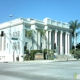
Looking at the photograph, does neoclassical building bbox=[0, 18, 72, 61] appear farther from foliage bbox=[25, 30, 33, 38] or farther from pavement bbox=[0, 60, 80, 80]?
pavement bbox=[0, 60, 80, 80]

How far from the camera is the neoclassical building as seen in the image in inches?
2242

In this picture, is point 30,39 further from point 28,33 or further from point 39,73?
point 39,73

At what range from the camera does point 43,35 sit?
58.8 meters

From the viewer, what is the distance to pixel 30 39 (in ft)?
190

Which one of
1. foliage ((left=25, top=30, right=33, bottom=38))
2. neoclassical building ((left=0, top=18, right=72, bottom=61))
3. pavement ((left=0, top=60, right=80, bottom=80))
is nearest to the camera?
pavement ((left=0, top=60, right=80, bottom=80))

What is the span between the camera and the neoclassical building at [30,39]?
187 ft

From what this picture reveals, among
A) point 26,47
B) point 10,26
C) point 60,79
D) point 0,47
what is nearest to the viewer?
point 60,79

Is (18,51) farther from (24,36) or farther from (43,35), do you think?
(43,35)

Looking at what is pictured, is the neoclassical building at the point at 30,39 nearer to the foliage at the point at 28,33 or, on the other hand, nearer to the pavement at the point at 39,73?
the foliage at the point at 28,33

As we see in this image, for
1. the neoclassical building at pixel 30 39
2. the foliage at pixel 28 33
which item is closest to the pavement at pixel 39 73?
the neoclassical building at pixel 30 39

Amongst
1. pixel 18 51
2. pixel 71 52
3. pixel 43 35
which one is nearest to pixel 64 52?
pixel 71 52

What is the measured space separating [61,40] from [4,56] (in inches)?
717

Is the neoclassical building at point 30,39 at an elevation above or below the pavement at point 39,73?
above

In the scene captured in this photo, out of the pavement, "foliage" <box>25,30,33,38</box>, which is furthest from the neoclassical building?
the pavement
